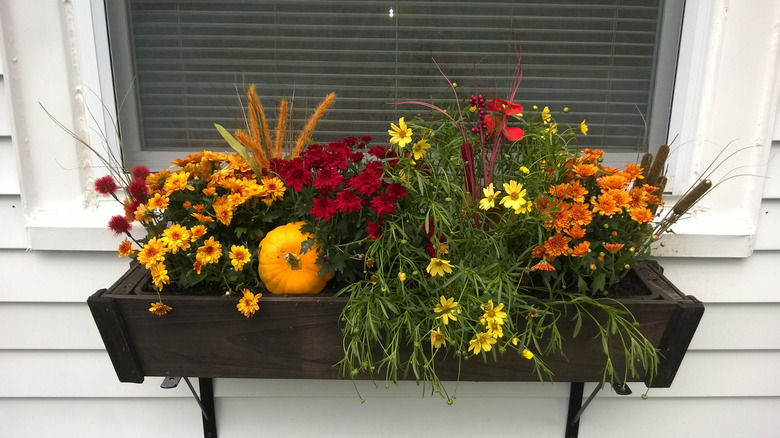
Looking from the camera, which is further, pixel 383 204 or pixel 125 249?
pixel 125 249

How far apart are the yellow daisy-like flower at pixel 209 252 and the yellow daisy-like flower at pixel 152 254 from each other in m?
0.06

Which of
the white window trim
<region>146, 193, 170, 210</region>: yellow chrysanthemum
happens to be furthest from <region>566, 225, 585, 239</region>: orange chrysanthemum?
<region>146, 193, 170, 210</region>: yellow chrysanthemum

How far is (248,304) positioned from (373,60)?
0.67m

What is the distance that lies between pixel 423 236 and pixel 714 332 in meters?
0.83

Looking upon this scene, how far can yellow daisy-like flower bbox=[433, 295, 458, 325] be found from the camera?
3.07 ft

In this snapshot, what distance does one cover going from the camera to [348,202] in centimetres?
97

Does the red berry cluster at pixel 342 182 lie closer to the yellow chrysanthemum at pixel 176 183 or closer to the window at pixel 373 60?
the yellow chrysanthemum at pixel 176 183

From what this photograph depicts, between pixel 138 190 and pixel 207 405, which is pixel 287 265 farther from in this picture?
pixel 207 405

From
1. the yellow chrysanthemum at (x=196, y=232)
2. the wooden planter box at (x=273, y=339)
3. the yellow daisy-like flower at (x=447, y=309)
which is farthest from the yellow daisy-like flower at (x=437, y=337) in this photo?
the yellow chrysanthemum at (x=196, y=232)

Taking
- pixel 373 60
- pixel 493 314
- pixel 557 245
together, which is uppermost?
pixel 373 60

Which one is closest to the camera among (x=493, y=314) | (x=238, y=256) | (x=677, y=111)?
(x=493, y=314)

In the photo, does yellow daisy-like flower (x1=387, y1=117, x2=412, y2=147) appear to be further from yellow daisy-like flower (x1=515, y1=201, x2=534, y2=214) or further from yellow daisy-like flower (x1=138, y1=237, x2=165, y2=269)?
yellow daisy-like flower (x1=138, y1=237, x2=165, y2=269)

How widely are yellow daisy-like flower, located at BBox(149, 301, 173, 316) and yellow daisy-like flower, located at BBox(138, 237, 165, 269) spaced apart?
0.07 m

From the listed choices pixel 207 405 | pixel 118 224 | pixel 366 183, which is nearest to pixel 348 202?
pixel 366 183
